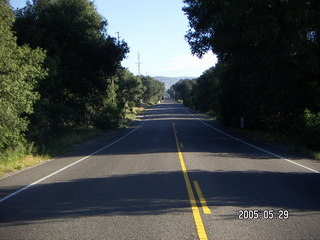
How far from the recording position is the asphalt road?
5.87 m

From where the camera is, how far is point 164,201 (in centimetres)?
771

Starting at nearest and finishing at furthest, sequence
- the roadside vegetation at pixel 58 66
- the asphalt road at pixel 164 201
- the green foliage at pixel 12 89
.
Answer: the asphalt road at pixel 164 201 → the green foliage at pixel 12 89 → the roadside vegetation at pixel 58 66

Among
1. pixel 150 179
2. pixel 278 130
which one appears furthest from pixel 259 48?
pixel 150 179

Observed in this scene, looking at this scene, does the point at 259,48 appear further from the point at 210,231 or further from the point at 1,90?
the point at 210,231

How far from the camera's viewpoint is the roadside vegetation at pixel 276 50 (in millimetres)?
18266

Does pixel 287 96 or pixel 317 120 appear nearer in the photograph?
pixel 317 120

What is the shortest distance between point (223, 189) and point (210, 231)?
3.18 meters

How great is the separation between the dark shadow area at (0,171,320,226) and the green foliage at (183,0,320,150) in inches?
384

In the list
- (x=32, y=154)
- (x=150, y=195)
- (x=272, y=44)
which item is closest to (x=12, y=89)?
(x=32, y=154)

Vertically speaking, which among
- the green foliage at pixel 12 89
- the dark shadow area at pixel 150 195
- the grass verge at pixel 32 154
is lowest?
the grass verge at pixel 32 154

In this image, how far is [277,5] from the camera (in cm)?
1934

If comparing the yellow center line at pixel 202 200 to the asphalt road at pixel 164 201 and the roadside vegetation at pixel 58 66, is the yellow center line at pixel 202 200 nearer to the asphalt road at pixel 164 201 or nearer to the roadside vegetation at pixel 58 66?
the asphalt road at pixel 164 201

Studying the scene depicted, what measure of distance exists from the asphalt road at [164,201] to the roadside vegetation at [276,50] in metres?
6.59

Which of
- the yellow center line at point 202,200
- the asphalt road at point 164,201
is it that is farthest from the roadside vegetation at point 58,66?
the yellow center line at point 202,200
